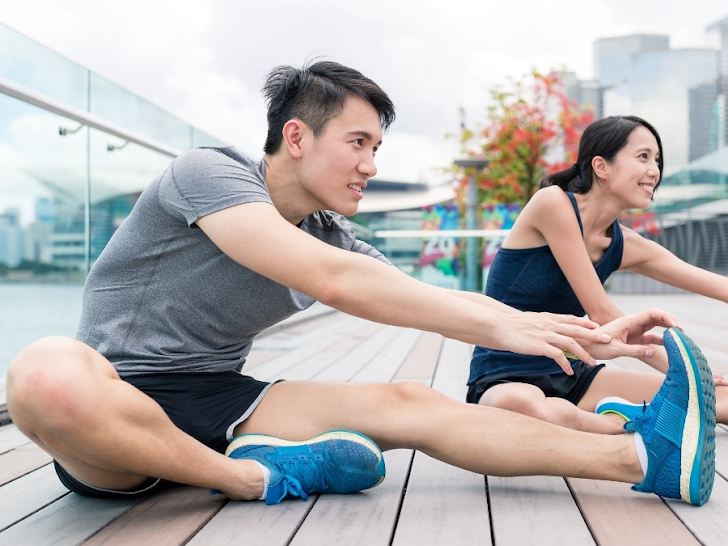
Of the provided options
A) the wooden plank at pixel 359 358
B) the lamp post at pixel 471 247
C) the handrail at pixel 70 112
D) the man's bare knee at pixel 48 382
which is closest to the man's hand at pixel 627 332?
the man's bare knee at pixel 48 382

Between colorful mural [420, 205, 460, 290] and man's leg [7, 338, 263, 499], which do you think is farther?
colorful mural [420, 205, 460, 290]

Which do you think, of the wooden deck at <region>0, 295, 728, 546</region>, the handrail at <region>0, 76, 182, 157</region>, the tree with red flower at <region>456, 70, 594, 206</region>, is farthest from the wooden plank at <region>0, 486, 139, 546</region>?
the tree with red flower at <region>456, 70, 594, 206</region>

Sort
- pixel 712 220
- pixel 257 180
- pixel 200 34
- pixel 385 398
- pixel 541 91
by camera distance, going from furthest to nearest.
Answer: pixel 200 34 → pixel 541 91 → pixel 712 220 → pixel 385 398 → pixel 257 180

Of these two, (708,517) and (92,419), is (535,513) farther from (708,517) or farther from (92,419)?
(92,419)

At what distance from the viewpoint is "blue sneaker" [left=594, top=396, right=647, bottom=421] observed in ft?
6.63

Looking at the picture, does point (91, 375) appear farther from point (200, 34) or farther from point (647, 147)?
point (200, 34)

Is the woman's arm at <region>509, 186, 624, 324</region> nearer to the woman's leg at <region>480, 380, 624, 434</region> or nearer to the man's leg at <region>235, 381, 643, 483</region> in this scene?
the woman's leg at <region>480, 380, 624, 434</region>

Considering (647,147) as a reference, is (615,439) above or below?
below

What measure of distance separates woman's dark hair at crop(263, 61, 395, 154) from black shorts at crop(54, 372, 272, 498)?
546 mm

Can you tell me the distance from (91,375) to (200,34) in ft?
111

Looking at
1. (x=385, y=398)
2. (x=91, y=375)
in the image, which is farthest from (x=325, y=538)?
(x=91, y=375)

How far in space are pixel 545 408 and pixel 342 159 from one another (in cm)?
89

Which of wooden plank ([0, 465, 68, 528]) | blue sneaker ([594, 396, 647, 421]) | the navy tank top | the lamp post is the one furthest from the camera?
the lamp post

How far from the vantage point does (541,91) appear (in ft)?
48.7
